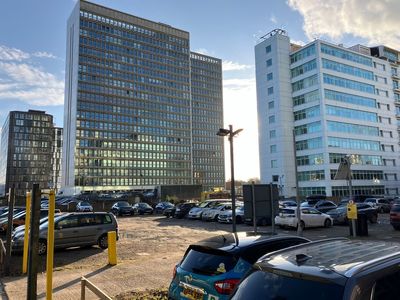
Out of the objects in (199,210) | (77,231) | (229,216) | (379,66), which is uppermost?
(379,66)

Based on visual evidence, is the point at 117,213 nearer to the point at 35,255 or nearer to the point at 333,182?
the point at 35,255

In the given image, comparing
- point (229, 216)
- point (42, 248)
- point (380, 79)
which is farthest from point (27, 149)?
point (42, 248)

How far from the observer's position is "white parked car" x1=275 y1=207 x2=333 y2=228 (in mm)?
23745

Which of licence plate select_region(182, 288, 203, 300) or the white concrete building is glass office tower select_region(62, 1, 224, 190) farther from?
licence plate select_region(182, 288, 203, 300)

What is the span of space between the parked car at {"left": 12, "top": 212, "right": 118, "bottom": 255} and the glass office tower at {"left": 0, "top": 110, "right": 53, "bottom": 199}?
476 ft

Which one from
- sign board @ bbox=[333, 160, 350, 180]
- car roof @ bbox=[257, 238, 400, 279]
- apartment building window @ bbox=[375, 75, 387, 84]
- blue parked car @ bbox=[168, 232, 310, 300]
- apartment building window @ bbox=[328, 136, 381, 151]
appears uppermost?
apartment building window @ bbox=[375, 75, 387, 84]

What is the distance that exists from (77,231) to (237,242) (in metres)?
12.1

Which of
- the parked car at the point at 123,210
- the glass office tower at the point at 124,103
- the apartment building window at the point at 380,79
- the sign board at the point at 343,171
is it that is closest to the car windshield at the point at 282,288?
the sign board at the point at 343,171

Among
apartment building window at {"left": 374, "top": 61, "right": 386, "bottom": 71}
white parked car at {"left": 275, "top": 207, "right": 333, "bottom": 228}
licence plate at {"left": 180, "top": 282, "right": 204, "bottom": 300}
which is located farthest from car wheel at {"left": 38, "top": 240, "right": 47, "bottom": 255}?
apartment building window at {"left": 374, "top": 61, "right": 386, "bottom": 71}

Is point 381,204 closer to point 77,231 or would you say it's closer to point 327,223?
point 327,223

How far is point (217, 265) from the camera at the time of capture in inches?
200

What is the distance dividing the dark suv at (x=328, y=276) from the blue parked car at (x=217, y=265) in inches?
51.1

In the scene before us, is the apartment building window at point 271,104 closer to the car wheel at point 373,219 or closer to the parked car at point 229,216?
the parked car at point 229,216

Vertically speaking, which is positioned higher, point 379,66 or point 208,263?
point 379,66
